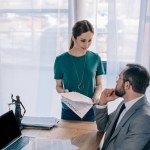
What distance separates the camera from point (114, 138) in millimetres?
1898

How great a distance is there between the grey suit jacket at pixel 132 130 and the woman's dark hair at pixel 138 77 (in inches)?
2.9

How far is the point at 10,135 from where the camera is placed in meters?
1.95

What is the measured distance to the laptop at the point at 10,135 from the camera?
188 centimetres

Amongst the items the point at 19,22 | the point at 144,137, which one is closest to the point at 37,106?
the point at 19,22

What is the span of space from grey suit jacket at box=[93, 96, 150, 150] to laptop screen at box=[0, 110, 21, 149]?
609 mm

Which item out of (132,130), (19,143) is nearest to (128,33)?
(132,130)

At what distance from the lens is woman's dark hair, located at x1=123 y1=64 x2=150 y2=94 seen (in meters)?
1.89

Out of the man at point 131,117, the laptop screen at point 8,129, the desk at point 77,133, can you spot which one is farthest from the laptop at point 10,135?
the man at point 131,117

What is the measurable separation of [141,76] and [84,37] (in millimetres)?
824

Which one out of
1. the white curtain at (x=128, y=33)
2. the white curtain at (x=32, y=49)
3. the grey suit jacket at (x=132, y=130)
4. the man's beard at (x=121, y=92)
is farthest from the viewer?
the white curtain at (x=32, y=49)

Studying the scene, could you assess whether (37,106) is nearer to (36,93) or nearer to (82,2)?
(36,93)

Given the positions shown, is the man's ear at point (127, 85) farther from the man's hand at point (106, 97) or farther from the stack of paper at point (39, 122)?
the stack of paper at point (39, 122)

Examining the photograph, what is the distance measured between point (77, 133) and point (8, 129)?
0.51m

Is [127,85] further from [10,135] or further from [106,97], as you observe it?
[10,135]
